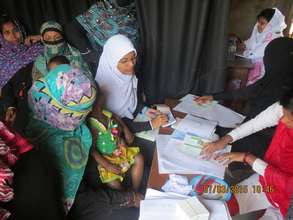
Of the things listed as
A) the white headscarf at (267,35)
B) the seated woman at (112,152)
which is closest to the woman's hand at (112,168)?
the seated woman at (112,152)

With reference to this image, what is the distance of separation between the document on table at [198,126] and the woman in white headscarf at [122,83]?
106 mm

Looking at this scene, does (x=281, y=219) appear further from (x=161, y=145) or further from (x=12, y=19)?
(x=12, y=19)

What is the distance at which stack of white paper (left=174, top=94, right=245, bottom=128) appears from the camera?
5.25 ft

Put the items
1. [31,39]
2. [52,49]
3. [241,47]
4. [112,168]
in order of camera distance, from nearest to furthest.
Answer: [112,168], [52,49], [31,39], [241,47]

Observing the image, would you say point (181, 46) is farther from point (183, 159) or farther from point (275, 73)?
point (183, 159)

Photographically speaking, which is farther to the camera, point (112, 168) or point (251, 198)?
point (112, 168)

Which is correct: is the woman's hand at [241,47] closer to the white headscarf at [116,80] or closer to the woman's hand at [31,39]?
the white headscarf at [116,80]

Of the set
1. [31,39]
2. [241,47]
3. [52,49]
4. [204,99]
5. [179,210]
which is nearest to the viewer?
[179,210]

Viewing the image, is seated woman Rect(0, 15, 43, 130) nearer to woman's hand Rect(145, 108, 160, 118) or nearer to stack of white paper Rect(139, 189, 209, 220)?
woman's hand Rect(145, 108, 160, 118)

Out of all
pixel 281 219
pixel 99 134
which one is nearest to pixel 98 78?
pixel 99 134

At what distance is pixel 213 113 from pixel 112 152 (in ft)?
2.08

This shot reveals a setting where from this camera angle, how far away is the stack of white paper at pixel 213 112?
1601mm

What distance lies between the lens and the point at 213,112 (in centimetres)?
167

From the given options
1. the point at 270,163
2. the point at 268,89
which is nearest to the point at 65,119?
the point at 270,163
